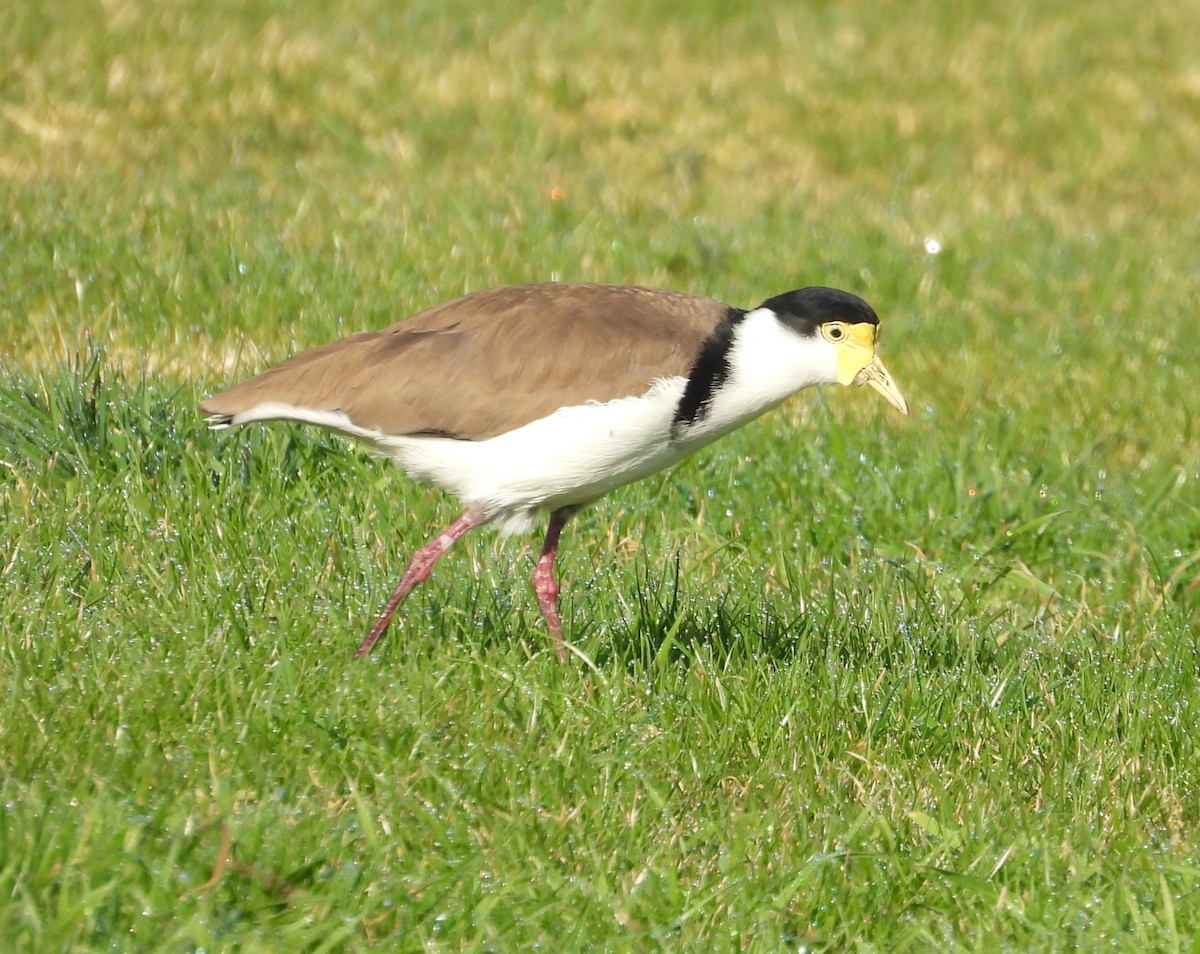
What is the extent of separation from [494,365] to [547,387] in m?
0.17

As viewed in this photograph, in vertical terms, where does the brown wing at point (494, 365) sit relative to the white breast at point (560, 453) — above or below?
above

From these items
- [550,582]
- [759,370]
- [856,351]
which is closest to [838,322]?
[856,351]

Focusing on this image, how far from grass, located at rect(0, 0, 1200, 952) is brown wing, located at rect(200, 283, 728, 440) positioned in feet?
1.76

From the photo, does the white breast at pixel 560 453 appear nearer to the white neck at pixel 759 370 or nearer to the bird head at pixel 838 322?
the white neck at pixel 759 370

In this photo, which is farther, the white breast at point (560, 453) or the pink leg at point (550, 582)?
Result: the pink leg at point (550, 582)

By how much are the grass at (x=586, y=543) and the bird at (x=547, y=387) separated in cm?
39

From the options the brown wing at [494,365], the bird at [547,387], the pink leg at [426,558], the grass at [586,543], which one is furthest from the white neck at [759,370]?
the pink leg at [426,558]

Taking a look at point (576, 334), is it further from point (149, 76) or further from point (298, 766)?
point (149, 76)

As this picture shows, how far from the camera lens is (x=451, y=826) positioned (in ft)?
12.3

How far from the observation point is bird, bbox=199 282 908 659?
15.0 feet

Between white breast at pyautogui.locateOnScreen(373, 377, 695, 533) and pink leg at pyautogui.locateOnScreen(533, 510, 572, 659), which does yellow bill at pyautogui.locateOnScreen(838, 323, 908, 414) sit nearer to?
white breast at pyautogui.locateOnScreen(373, 377, 695, 533)

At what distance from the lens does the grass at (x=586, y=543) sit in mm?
3635

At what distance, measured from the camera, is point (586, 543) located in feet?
18.8

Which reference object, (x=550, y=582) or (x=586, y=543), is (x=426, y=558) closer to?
(x=550, y=582)
